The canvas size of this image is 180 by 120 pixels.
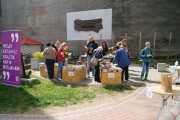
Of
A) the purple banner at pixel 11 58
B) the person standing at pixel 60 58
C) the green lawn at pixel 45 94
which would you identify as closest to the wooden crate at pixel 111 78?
the green lawn at pixel 45 94

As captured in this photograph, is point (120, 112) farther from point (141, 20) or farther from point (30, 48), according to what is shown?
point (30, 48)

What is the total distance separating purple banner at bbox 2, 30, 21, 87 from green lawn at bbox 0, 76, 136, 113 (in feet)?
1.16

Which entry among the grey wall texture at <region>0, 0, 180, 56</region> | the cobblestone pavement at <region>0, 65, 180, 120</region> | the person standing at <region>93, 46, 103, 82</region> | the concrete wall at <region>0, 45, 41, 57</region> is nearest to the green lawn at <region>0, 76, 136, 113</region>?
the cobblestone pavement at <region>0, 65, 180, 120</region>

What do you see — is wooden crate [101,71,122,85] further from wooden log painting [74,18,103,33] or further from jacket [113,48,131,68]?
wooden log painting [74,18,103,33]

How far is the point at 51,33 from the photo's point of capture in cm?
2517

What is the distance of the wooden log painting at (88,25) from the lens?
71.9 ft

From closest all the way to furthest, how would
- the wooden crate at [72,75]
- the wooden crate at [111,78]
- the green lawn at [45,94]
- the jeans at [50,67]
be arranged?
the green lawn at [45,94] < the wooden crate at [111,78] < the wooden crate at [72,75] < the jeans at [50,67]

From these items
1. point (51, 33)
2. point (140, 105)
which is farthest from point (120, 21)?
point (140, 105)

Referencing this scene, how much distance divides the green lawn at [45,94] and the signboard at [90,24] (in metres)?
12.4

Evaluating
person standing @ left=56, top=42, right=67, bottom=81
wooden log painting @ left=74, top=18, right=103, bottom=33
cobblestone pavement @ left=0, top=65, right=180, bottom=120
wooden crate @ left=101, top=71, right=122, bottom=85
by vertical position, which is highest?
wooden log painting @ left=74, top=18, right=103, bottom=33

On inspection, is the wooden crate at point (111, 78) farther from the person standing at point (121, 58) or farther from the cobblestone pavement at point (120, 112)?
the cobblestone pavement at point (120, 112)

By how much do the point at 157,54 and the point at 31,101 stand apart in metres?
15.3

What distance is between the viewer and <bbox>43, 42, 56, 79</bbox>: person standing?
10.8 metres

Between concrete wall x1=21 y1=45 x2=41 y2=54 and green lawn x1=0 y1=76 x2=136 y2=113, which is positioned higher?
concrete wall x1=21 y1=45 x2=41 y2=54
